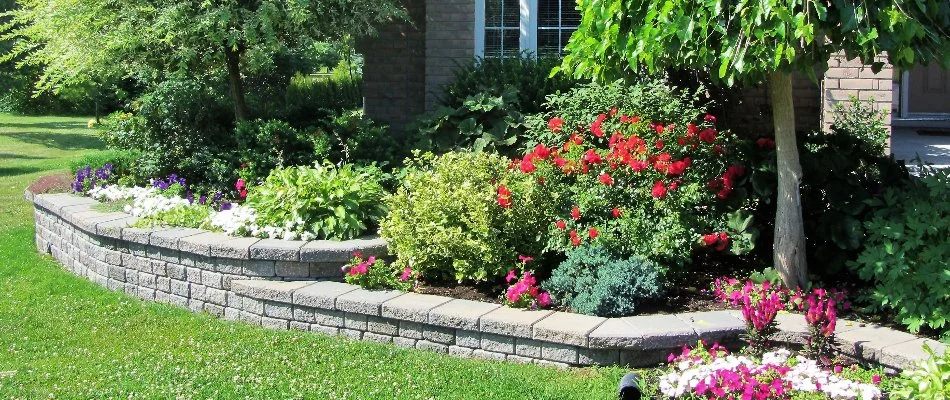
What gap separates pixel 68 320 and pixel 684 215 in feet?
12.6

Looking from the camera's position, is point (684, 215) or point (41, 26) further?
point (41, 26)

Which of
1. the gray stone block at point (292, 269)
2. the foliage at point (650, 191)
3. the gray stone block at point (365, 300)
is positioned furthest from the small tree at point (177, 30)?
the foliage at point (650, 191)

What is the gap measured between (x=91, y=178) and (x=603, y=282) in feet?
16.5

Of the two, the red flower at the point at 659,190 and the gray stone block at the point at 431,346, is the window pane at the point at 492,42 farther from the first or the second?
the gray stone block at the point at 431,346

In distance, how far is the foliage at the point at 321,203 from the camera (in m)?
6.07

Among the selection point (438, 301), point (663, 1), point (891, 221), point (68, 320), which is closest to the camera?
point (663, 1)

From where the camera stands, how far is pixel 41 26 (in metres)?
7.45

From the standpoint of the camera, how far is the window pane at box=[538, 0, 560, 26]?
349 inches

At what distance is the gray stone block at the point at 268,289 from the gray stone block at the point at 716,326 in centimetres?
232

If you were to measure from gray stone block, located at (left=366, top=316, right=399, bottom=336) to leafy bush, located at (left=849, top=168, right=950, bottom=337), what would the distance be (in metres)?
2.48

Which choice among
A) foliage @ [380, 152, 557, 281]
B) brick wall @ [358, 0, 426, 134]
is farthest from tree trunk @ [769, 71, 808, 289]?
brick wall @ [358, 0, 426, 134]

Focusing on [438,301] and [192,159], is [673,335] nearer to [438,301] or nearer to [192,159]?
[438,301]

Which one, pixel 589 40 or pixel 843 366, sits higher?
pixel 589 40

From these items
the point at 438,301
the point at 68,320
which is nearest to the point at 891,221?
the point at 438,301
